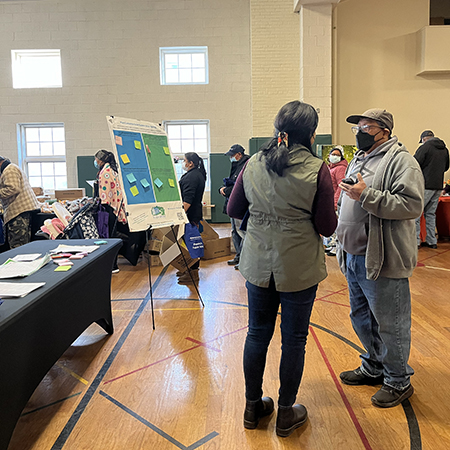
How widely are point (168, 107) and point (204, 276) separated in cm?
553

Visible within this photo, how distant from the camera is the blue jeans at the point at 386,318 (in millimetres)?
1835

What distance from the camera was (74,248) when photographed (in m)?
2.57

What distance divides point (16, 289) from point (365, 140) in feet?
5.83

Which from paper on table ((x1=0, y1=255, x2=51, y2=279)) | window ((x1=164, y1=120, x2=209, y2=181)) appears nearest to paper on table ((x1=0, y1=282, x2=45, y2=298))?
paper on table ((x1=0, y1=255, x2=51, y2=279))

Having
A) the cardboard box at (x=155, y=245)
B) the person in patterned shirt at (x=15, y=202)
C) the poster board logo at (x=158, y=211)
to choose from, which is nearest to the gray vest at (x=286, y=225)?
the poster board logo at (x=158, y=211)

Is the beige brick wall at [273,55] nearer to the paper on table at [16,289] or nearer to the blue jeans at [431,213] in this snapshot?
the blue jeans at [431,213]

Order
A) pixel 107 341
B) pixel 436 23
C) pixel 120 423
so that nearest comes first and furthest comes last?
pixel 120 423 → pixel 107 341 → pixel 436 23

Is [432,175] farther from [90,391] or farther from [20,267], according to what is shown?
[20,267]

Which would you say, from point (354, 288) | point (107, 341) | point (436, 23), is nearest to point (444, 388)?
point (354, 288)

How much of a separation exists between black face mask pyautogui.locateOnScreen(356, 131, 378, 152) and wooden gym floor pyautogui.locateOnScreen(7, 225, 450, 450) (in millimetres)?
1272

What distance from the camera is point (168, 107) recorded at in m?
8.76

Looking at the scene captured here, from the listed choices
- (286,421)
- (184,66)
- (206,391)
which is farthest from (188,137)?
(286,421)

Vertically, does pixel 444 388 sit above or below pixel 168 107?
below

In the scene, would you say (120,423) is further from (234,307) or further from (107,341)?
(234,307)
